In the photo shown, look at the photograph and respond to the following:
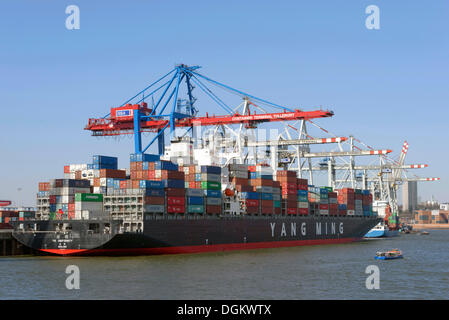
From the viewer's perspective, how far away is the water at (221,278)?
31031 mm

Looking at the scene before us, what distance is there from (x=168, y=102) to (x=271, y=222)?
19060 millimetres

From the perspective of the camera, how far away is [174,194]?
53.3 metres

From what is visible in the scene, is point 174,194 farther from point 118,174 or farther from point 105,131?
point 105,131

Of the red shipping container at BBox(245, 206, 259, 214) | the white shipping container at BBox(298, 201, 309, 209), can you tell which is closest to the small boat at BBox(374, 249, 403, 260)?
the red shipping container at BBox(245, 206, 259, 214)

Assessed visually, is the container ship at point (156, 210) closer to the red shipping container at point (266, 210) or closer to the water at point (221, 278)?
the red shipping container at point (266, 210)

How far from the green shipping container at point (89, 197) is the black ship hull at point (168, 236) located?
2.13 m

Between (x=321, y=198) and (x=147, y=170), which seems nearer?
(x=147, y=170)

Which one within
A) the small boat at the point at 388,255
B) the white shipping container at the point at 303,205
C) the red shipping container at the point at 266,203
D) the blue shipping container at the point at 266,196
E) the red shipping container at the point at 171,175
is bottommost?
the small boat at the point at 388,255

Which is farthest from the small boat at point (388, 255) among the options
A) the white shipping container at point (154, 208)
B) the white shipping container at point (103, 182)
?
the white shipping container at point (103, 182)

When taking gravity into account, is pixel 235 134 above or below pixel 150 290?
above

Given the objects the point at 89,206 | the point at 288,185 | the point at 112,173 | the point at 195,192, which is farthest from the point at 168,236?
the point at 288,185

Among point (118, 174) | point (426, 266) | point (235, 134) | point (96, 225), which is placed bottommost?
point (426, 266)
